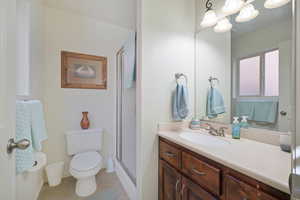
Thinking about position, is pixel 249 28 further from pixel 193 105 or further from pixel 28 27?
pixel 28 27

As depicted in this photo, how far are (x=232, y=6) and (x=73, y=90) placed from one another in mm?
2222

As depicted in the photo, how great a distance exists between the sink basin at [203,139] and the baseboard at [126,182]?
0.85 metres

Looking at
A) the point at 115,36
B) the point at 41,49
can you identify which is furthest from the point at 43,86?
the point at 115,36

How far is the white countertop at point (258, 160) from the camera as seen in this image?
1.75 feet

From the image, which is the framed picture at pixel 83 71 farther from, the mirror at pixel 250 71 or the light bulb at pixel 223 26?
the light bulb at pixel 223 26

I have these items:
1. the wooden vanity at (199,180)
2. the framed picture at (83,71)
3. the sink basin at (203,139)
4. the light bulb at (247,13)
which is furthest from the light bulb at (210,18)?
the framed picture at (83,71)

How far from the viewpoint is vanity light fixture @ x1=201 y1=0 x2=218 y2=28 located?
1.35 metres

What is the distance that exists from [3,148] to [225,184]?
102 cm

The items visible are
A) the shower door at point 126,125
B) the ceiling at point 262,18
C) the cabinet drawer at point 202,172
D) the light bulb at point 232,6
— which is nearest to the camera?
the cabinet drawer at point 202,172

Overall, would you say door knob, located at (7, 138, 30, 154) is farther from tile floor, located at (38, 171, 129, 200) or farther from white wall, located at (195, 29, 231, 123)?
white wall, located at (195, 29, 231, 123)

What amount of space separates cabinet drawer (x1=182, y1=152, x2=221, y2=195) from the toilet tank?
1.51m

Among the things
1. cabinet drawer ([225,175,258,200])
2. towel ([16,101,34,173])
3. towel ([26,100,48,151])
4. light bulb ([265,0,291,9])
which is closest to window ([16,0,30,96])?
towel ([26,100,48,151])

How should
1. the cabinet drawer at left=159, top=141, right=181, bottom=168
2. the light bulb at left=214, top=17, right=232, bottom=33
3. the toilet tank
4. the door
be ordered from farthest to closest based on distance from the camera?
the toilet tank, the light bulb at left=214, top=17, right=232, bottom=33, the cabinet drawer at left=159, top=141, right=181, bottom=168, the door

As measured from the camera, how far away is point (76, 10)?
1.99 meters
